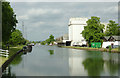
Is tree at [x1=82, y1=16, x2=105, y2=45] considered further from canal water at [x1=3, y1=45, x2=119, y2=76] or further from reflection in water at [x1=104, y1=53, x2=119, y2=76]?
reflection in water at [x1=104, y1=53, x2=119, y2=76]

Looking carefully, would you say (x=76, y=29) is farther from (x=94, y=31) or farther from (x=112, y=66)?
(x=112, y=66)

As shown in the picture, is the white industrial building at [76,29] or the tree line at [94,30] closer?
the tree line at [94,30]

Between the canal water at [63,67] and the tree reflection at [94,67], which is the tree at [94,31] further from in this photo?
the tree reflection at [94,67]

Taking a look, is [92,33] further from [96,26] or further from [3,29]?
[3,29]

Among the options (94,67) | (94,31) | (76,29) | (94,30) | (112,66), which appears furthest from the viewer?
(76,29)

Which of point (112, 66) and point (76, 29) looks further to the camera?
point (76, 29)

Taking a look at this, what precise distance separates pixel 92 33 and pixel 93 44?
14.2 feet

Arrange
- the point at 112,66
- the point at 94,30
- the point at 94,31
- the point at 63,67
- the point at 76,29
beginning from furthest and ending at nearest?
the point at 76,29
the point at 94,30
the point at 94,31
the point at 112,66
the point at 63,67

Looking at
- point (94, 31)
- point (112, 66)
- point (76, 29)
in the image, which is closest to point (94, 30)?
point (94, 31)

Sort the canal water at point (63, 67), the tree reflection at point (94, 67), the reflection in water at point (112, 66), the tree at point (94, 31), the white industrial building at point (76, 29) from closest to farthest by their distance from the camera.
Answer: the tree reflection at point (94, 67) < the canal water at point (63, 67) < the reflection in water at point (112, 66) < the tree at point (94, 31) < the white industrial building at point (76, 29)

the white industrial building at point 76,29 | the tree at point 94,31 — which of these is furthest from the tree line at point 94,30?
the white industrial building at point 76,29

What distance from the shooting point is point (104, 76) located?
46.8ft

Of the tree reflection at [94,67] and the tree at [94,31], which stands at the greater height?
the tree at [94,31]

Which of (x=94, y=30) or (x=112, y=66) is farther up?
(x=94, y=30)
